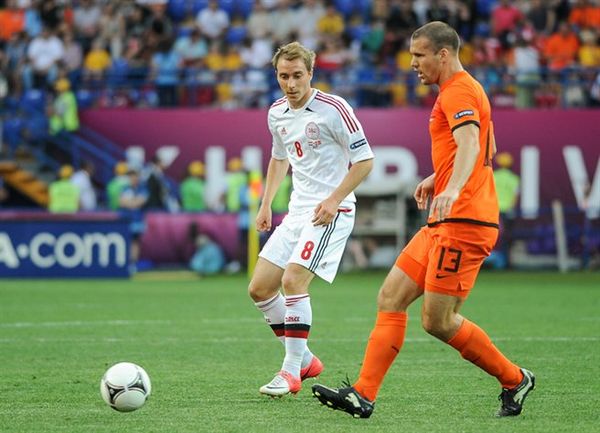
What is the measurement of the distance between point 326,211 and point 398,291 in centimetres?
114

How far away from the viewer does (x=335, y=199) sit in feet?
27.8

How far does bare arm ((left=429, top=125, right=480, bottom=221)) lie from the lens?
22.5 feet

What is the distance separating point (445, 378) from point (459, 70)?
2.81 metres

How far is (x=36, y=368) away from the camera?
986 centimetres

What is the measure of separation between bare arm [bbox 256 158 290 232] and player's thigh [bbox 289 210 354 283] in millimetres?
479

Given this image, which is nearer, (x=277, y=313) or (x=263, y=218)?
(x=277, y=313)

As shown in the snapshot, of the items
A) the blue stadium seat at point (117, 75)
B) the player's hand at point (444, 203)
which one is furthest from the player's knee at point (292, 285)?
the blue stadium seat at point (117, 75)

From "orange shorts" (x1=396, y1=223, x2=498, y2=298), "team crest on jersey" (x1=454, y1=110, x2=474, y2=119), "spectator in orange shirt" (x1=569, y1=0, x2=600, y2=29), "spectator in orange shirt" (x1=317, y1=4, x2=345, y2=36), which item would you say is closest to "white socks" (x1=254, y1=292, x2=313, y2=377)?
"orange shorts" (x1=396, y1=223, x2=498, y2=298)

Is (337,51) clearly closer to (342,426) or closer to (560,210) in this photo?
(560,210)

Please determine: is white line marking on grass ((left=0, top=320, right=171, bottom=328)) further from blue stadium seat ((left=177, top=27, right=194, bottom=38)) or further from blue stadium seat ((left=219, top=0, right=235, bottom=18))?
blue stadium seat ((left=219, top=0, right=235, bottom=18))

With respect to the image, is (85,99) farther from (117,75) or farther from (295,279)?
(295,279)

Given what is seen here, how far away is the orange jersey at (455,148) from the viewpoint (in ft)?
23.4

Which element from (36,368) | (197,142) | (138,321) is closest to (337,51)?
(197,142)

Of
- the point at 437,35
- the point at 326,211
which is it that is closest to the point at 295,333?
the point at 326,211
